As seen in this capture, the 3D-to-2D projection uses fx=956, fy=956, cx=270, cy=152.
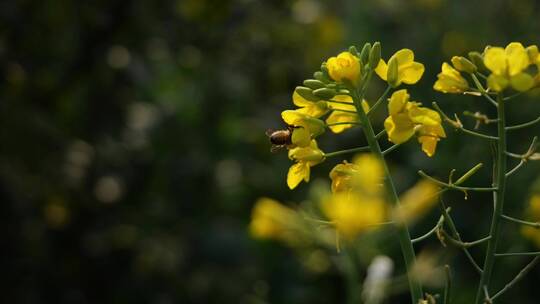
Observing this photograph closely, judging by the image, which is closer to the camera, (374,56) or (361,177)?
(361,177)

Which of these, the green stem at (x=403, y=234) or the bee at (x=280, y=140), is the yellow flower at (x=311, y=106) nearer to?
the green stem at (x=403, y=234)

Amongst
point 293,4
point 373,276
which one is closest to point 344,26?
point 293,4

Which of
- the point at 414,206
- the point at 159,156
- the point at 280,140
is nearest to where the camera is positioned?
the point at 414,206

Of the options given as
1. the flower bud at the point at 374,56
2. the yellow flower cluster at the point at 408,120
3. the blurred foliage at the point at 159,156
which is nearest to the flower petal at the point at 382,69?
the flower bud at the point at 374,56

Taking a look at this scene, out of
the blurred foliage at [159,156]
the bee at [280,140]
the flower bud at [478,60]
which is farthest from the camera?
the blurred foliage at [159,156]

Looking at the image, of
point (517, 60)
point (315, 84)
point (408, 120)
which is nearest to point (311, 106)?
point (315, 84)

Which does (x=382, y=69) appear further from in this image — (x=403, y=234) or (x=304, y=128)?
(x=403, y=234)

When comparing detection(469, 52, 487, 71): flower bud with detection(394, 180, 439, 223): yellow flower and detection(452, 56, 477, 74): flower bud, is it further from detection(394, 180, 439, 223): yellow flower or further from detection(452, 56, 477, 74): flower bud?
detection(394, 180, 439, 223): yellow flower

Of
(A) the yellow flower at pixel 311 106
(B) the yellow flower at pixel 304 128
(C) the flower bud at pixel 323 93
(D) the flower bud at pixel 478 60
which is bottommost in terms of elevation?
(B) the yellow flower at pixel 304 128
